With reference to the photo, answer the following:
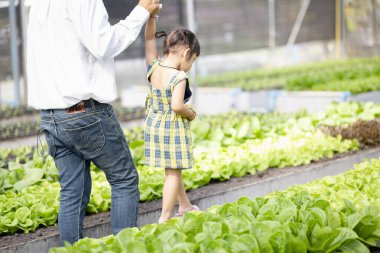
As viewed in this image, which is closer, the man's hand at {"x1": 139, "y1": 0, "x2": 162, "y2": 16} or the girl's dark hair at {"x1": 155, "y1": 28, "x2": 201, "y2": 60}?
the man's hand at {"x1": 139, "y1": 0, "x2": 162, "y2": 16}

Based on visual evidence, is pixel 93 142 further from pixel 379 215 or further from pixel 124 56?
pixel 124 56

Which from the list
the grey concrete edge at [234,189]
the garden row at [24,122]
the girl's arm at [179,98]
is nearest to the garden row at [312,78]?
the garden row at [24,122]

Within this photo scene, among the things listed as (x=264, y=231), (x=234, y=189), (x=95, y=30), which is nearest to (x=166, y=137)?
(x=95, y=30)

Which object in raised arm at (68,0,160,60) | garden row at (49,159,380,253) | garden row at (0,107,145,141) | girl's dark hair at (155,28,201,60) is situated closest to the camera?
garden row at (49,159,380,253)

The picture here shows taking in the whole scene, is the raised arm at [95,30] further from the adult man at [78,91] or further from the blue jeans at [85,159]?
the blue jeans at [85,159]

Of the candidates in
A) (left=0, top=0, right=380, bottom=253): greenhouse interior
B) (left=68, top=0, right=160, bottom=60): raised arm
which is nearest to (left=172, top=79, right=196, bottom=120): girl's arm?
(left=0, top=0, right=380, bottom=253): greenhouse interior

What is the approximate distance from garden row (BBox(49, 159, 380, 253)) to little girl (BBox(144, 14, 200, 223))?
1.02m

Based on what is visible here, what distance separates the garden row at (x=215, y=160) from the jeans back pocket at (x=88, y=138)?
850mm

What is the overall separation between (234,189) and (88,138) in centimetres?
204

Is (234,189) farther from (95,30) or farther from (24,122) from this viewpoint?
(24,122)

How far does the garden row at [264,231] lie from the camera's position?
11.5ft

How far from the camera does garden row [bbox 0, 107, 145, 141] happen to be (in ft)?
31.3

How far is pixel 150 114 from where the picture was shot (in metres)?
5.30

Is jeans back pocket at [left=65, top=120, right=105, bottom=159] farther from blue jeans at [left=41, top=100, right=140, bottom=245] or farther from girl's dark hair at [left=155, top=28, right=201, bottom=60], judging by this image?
girl's dark hair at [left=155, top=28, right=201, bottom=60]
